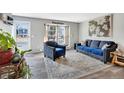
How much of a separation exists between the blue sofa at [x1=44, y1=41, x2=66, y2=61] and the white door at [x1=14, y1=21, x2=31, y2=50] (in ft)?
1.28

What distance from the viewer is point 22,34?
1835 mm

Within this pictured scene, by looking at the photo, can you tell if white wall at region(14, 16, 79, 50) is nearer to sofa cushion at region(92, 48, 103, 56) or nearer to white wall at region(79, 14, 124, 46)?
white wall at region(79, 14, 124, 46)

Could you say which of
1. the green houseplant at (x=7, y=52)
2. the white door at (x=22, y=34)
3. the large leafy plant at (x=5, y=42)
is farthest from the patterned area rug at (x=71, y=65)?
the large leafy plant at (x=5, y=42)

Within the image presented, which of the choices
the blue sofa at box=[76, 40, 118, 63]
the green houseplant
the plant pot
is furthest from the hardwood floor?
the plant pot

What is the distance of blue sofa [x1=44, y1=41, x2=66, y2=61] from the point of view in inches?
90.4

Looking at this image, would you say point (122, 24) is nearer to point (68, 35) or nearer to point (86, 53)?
point (68, 35)

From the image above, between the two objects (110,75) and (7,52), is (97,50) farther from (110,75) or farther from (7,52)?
(7,52)

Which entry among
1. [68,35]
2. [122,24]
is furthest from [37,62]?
[122,24]

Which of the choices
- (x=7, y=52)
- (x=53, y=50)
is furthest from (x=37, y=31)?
(x=7, y=52)

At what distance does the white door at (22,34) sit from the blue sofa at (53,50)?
39 centimetres

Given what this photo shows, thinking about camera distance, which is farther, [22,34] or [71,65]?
[71,65]

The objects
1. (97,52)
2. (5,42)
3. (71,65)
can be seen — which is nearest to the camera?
(5,42)

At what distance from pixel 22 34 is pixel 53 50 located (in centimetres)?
113
